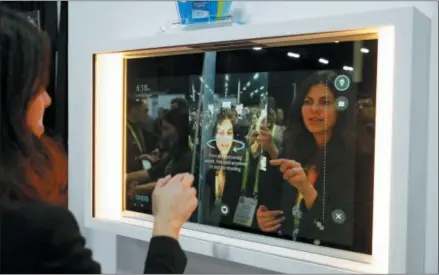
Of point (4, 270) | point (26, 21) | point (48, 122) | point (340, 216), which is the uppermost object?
point (26, 21)

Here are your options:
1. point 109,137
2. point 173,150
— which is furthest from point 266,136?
point 109,137

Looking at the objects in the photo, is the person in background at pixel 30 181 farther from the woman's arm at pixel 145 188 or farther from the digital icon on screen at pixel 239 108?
the digital icon on screen at pixel 239 108

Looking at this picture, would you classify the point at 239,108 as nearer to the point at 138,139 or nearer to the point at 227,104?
the point at 227,104

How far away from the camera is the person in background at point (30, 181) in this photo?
96 cm

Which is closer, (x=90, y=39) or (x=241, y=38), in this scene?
(x=241, y=38)

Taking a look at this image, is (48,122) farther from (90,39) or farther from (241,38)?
(241,38)

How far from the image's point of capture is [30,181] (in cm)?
106

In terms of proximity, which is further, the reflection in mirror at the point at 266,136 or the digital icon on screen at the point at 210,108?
the digital icon on screen at the point at 210,108

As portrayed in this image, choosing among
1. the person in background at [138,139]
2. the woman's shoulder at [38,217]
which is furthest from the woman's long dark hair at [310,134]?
the woman's shoulder at [38,217]

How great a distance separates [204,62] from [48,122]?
0.37 m

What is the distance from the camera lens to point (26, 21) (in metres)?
1.07

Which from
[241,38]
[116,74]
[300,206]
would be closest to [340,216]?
[300,206]

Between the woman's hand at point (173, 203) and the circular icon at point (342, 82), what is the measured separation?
13.2 inches

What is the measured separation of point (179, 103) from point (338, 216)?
14.8 inches
